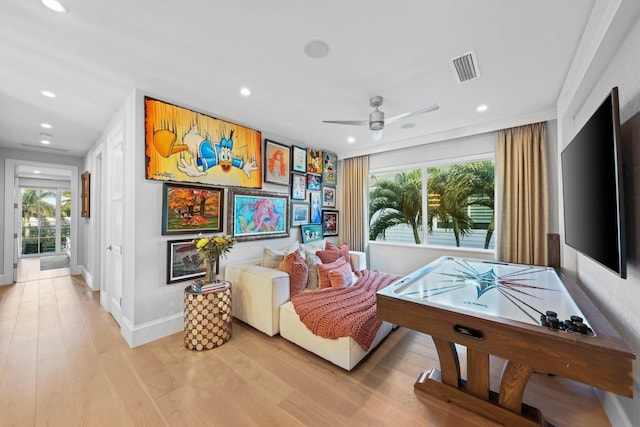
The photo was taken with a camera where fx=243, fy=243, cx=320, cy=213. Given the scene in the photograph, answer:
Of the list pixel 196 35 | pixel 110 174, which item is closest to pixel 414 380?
pixel 196 35

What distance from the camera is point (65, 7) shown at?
1.49 meters

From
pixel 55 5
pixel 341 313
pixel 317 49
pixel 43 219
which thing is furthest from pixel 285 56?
pixel 43 219

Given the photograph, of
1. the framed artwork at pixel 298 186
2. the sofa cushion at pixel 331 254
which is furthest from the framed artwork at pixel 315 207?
the sofa cushion at pixel 331 254

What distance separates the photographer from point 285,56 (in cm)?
197

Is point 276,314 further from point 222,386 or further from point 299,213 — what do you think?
point 299,213

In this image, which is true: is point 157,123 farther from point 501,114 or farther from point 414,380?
point 501,114

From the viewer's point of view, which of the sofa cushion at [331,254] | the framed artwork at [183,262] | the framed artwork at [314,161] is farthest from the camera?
the framed artwork at [314,161]

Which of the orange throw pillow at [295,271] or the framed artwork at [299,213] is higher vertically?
the framed artwork at [299,213]

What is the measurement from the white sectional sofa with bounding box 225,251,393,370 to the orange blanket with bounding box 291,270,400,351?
0.22ft

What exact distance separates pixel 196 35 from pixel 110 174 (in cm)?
250

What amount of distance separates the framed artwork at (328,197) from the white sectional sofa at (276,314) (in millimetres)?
2263

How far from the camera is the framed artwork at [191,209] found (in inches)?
105

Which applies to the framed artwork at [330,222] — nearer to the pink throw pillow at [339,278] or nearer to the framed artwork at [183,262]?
the pink throw pillow at [339,278]

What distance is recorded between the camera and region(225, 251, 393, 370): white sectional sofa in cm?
210
